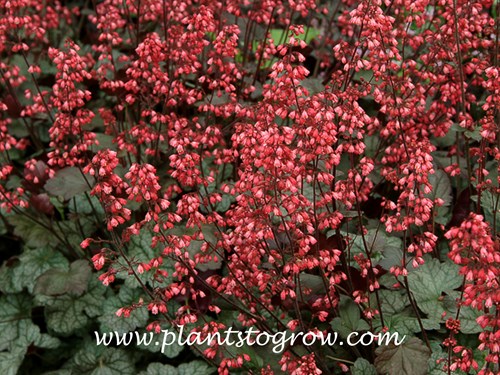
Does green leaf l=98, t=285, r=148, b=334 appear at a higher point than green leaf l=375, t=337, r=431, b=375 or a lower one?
lower

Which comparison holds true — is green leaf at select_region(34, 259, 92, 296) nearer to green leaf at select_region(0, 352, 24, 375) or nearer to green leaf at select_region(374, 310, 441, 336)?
green leaf at select_region(0, 352, 24, 375)

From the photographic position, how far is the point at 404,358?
300cm

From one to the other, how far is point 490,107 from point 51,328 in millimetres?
2807

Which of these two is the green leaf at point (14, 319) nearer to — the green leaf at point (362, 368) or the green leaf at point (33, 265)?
the green leaf at point (33, 265)

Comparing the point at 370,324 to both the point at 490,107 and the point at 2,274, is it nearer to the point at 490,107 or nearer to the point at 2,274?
the point at 490,107

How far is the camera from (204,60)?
4.62 meters

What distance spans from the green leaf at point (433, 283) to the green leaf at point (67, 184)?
190cm

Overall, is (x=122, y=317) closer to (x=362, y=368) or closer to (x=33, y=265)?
(x=33, y=265)

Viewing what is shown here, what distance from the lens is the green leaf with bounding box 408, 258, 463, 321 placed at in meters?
3.45

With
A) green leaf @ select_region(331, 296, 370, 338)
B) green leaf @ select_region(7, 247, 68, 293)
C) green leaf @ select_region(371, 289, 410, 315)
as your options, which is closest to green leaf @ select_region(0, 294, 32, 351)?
green leaf @ select_region(7, 247, 68, 293)

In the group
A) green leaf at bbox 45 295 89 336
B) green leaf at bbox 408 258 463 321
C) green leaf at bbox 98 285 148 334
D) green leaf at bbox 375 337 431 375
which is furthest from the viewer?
green leaf at bbox 45 295 89 336

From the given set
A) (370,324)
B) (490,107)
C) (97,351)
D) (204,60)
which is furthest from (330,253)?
(204,60)

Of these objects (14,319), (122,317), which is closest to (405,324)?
(122,317)

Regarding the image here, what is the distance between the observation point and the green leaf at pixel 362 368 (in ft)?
10.5
